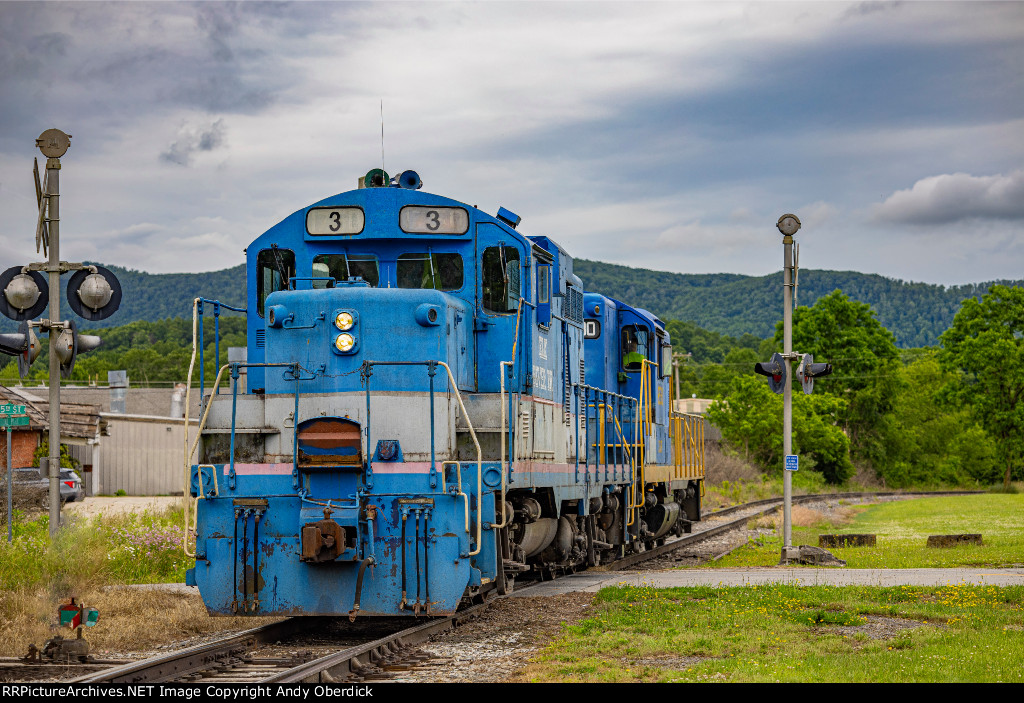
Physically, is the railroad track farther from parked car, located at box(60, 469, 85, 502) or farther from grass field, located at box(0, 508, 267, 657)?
parked car, located at box(60, 469, 85, 502)

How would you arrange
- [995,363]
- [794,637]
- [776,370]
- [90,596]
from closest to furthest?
[794,637] < [90,596] < [776,370] < [995,363]

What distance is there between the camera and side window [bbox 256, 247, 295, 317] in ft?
37.7

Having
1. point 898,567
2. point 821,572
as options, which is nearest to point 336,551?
point 821,572

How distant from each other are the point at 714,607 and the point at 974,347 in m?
52.6

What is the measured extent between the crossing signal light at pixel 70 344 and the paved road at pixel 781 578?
6062mm

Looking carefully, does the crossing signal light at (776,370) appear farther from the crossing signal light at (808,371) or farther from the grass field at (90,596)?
the grass field at (90,596)

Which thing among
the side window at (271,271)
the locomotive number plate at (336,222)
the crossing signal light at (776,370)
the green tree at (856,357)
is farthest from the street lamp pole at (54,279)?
the green tree at (856,357)

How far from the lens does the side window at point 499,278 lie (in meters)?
11.5

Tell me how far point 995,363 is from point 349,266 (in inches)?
2158

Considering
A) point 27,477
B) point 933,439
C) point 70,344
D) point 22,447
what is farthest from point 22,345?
point 933,439

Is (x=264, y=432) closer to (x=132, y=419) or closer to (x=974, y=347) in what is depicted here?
(x=132, y=419)

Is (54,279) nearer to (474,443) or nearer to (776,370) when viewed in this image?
(474,443)

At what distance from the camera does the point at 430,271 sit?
37.6 ft

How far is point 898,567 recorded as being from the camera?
54.6ft
